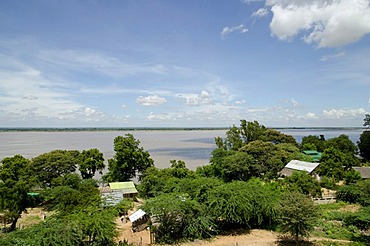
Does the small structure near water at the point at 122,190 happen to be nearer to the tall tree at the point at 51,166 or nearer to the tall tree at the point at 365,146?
the tall tree at the point at 51,166

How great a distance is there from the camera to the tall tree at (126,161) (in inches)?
1294

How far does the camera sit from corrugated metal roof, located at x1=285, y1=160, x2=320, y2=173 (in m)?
34.2

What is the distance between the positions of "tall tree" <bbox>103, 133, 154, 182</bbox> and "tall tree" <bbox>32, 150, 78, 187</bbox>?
5.02m

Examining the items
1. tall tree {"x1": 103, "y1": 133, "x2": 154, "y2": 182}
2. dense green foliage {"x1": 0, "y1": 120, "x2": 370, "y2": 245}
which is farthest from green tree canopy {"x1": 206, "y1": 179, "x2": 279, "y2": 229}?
tall tree {"x1": 103, "y1": 133, "x2": 154, "y2": 182}

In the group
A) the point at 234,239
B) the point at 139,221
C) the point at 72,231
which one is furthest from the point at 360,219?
the point at 72,231

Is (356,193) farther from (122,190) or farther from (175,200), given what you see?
(122,190)

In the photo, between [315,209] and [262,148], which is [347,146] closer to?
[262,148]

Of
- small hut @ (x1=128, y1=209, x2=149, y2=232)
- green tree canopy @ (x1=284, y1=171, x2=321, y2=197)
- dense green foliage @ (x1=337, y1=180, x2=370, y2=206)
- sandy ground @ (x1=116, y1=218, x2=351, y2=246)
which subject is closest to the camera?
sandy ground @ (x1=116, y1=218, x2=351, y2=246)

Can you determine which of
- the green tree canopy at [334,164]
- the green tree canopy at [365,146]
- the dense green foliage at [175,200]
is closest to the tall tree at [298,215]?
the dense green foliage at [175,200]

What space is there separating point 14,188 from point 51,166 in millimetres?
10935

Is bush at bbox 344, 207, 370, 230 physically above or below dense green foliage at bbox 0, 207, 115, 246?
below

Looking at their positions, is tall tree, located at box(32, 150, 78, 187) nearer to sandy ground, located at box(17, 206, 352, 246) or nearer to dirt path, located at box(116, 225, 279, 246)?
sandy ground, located at box(17, 206, 352, 246)

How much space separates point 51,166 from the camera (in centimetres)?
3148

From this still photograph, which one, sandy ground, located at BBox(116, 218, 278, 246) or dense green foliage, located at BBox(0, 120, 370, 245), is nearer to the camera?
dense green foliage, located at BBox(0, 120, 370, 245)
